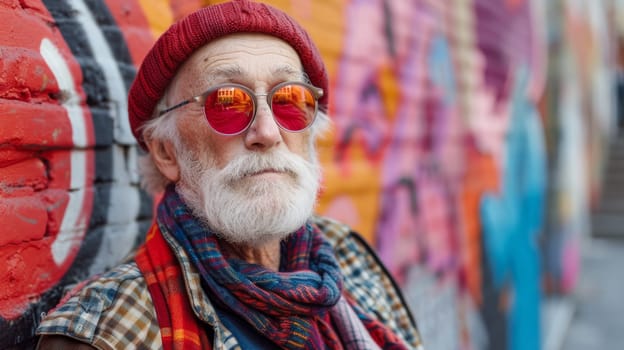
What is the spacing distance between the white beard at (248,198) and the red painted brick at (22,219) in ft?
1.09

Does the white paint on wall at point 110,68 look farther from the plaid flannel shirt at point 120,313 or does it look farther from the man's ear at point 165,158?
the plaid flannel shirt at point 120,313

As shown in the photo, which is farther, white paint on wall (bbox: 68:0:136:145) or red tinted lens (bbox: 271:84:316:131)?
white paint on wall (bbox: 68:0:136:145)

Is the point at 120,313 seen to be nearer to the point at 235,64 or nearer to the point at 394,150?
the point at 235,64

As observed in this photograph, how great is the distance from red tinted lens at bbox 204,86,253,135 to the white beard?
0.26 feet

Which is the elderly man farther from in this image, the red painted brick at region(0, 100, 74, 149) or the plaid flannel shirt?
the red painted brick at region(0, 100, 74, 149)

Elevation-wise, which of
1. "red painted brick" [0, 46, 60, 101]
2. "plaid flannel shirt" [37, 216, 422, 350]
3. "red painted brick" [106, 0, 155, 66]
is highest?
"red painted brick" [106, 0, 155, 66]

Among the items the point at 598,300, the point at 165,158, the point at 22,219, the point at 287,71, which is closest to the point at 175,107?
the point at 165,158

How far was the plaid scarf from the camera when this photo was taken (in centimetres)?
149

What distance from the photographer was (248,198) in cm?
167

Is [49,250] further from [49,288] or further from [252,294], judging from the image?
[252,294]

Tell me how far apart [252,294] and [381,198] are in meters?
2.12

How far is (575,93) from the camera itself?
383 inches

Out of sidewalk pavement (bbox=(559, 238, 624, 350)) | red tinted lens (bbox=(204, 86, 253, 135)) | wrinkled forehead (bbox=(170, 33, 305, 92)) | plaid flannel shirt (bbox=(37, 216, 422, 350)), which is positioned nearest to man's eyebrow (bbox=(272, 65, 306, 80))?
wrinkled forehead (bbox=(170, 33, 305, 92))

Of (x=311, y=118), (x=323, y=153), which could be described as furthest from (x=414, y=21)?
(x=311, y=118)
